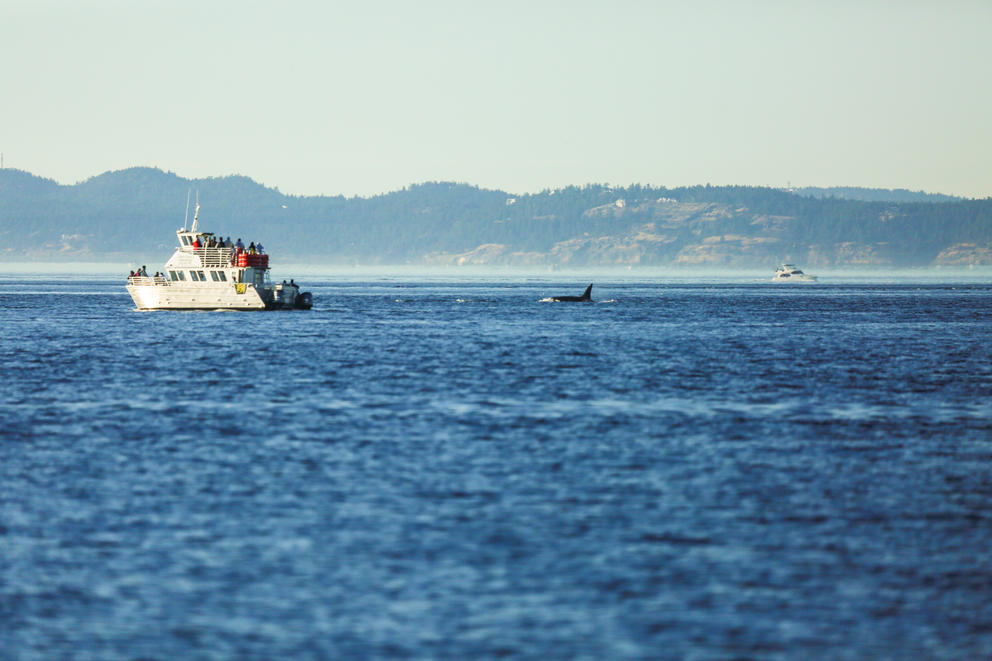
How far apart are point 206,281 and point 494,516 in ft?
382

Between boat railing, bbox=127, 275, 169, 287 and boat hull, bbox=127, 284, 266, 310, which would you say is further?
boat railing, bbox=127, 275, 169, 287

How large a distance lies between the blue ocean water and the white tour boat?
231ft

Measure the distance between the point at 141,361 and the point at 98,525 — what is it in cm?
5205

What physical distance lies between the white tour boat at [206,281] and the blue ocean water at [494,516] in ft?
231

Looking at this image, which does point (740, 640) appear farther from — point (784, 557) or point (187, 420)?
point (187, 420)

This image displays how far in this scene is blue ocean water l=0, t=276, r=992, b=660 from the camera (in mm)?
20469

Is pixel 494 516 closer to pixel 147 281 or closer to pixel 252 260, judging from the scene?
pixel 252 260

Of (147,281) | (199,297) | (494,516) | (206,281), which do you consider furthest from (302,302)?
(494,516)

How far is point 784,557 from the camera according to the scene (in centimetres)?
2528

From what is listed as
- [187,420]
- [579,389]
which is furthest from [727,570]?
[579,389]

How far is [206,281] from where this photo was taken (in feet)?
461

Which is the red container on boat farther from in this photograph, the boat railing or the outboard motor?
the outboard motor

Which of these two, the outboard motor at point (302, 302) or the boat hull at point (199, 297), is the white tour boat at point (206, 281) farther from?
the outboard motor at point (302, 302)

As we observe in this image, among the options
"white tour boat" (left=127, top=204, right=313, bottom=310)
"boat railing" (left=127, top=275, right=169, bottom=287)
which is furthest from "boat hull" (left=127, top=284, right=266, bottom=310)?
"boat railing" (left=127, top=275, right=169, bottom=287)
